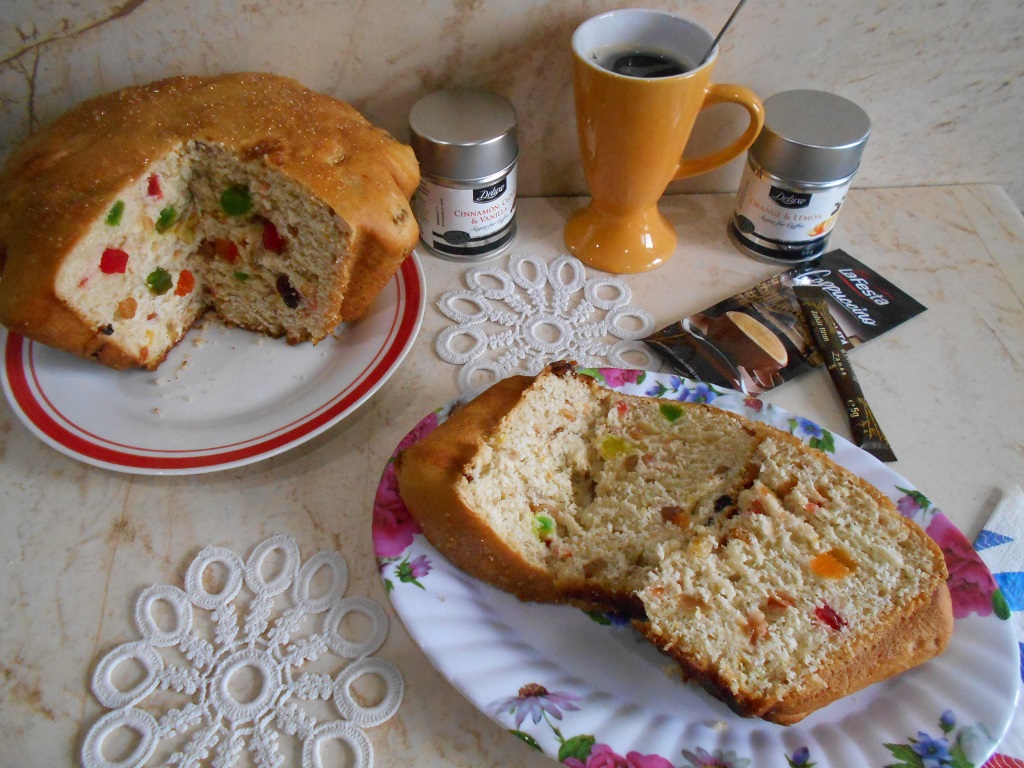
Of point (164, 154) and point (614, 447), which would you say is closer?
point (614, 447)

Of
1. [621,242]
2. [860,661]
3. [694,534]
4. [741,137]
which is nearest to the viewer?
[860,661]

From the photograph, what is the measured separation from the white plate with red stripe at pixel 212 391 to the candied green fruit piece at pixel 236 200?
27 cm

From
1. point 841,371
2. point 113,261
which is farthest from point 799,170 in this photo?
point 113,261

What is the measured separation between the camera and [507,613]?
1146 mm

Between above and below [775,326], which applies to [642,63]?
above

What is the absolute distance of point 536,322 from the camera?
1.59 metres

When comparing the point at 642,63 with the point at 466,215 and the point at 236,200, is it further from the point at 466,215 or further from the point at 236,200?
the point at 236,200

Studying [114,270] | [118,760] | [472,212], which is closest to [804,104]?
[472,212]

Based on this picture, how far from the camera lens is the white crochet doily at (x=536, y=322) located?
152 cm

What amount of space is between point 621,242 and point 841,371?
552 millimetres

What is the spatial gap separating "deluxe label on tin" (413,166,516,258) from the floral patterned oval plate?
691 millimetres

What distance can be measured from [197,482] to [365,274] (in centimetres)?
50

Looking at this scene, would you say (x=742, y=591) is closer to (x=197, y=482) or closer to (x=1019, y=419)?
(x=1019, y=419)

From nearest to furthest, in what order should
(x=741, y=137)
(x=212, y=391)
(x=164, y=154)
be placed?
(x=164, y=154) < (x=212, y=391) < (x=741, y=137)
